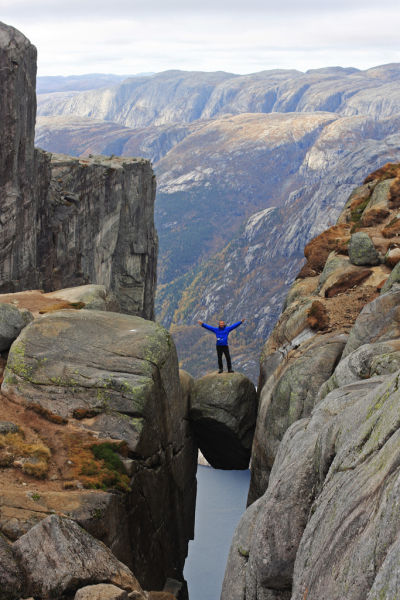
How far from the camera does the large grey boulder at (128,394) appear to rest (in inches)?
1091

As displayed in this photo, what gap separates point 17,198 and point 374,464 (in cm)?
5725

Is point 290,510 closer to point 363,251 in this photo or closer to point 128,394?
point 128,394

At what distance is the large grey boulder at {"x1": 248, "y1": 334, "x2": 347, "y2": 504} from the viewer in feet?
103

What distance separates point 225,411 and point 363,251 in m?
14.8

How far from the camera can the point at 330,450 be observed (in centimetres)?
1783

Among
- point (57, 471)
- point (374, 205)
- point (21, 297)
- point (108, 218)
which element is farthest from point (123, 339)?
point (108, 218)

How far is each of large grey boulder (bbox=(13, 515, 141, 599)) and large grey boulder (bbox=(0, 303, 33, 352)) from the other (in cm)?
1564

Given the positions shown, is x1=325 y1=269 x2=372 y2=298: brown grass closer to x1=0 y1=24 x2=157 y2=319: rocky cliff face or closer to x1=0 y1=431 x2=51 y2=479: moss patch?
x1=0 y1=431 x2=51 y2=479: moss patch

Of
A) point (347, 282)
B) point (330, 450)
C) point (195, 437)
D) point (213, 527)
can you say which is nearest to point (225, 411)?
point (195, 437)

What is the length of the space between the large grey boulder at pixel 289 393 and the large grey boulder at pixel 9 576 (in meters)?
17.5

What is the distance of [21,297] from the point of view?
41000mm

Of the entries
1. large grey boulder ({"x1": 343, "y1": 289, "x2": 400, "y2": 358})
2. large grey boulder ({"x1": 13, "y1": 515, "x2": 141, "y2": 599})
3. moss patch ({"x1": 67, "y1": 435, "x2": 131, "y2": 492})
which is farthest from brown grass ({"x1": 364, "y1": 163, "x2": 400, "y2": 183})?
large grey boulder ({"x1": 13, "y1": 515, "x2": 141, "y2": 599})

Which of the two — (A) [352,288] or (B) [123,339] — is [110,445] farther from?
(A) [352,288]

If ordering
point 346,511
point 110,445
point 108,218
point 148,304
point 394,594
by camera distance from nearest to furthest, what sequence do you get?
1. point 394,594
2. point 346,511
3. point 110,445
4. point 108,218
5. point 148,304
